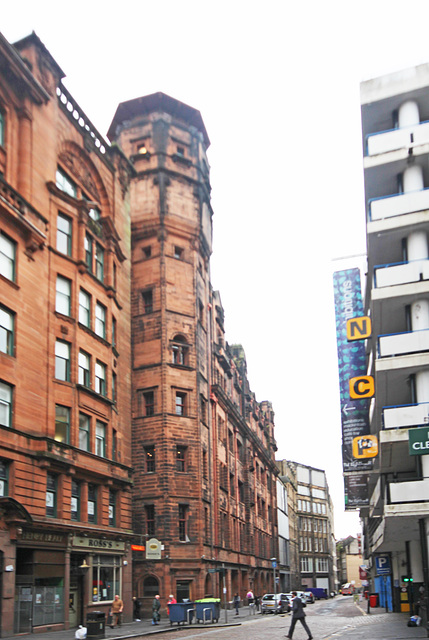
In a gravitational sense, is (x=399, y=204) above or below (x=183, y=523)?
above

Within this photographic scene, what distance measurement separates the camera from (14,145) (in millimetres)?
33750

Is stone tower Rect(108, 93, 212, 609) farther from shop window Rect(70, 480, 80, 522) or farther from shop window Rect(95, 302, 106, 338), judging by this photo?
shop window Rect(70, 480, 80, 522)

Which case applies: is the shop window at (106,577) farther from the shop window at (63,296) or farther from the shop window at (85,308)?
the shop window at (63,296)

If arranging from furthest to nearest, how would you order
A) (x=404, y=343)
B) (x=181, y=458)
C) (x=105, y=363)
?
1. (x=181, y=458)
2. (x=105, y=363)
3. (x=404, y=343)

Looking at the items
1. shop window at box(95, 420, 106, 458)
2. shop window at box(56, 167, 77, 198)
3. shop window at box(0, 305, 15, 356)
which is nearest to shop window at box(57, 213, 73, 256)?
shop window at box(56, 167, 77, 198)

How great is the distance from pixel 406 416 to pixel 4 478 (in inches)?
612

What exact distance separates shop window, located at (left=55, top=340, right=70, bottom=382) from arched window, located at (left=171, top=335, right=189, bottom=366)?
14.8 m

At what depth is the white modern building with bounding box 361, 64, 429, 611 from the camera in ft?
89.5

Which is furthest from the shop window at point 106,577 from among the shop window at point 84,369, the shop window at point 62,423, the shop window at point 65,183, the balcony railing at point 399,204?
the balcony railing at point 399,204

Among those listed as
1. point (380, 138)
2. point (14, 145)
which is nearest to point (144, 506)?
point (14, 145)

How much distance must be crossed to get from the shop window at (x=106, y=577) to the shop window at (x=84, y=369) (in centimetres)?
856

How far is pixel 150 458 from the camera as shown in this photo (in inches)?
1897

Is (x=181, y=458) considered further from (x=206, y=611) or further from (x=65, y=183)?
(x=65, y=183)

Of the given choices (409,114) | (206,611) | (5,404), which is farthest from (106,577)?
(409,114)
